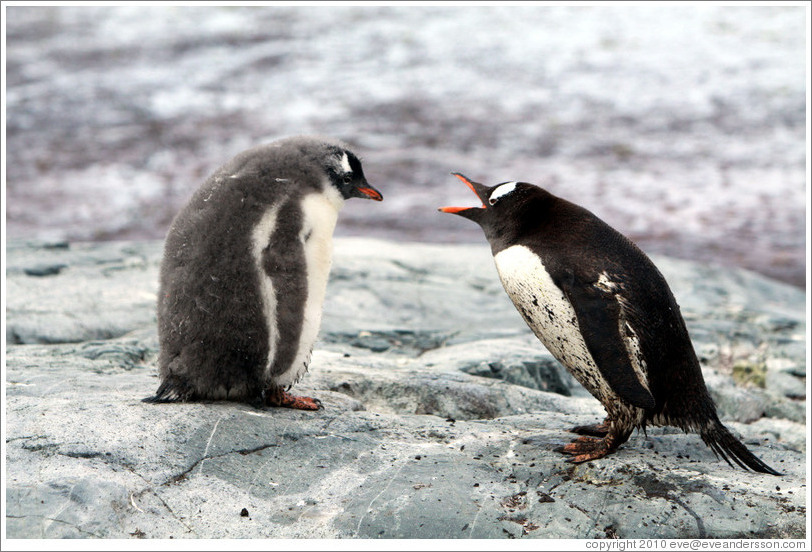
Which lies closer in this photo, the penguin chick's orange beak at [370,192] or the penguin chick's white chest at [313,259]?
the penguin chick's white chest at [313,259]

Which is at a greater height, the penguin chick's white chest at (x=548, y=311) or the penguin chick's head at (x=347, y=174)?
the penguin chick's head at (x=347, y=174)

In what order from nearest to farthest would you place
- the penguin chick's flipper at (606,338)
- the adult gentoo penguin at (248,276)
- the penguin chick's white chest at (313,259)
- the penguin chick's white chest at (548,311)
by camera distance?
the penguin chick's flipper at (606,338), the penguin chick's white chest at (548,311), the adult gentoo penguin at (248,276), the penguin chick's white chest at (313,259)

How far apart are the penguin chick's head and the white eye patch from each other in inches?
19.9

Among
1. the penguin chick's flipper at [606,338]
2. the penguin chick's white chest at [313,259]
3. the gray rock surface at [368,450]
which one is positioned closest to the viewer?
the gray rock surface at [368,450]

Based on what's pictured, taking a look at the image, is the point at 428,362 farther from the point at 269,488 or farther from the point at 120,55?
the point at 120,55

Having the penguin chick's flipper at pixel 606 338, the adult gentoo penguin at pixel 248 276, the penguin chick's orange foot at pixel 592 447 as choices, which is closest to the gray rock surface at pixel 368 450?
the penguin chick's orange foot at pixel 592 447

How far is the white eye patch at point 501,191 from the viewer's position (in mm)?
3520

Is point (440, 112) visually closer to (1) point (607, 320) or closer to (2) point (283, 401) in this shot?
(2) point (283, 401)

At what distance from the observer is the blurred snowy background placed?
11281 millimetres

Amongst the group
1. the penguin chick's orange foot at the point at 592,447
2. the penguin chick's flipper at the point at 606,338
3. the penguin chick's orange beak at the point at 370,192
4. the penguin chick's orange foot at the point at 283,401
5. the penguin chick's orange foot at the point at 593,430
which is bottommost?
the penguin chick's orange foot at the point at 593,430

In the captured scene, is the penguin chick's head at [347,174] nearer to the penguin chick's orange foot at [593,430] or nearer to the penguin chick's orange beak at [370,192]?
the penguin chick's orange beak at [370,192]

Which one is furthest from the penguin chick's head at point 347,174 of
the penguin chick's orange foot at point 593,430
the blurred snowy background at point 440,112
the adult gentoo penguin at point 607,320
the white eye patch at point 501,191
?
the blurred snowy background at point 440,112

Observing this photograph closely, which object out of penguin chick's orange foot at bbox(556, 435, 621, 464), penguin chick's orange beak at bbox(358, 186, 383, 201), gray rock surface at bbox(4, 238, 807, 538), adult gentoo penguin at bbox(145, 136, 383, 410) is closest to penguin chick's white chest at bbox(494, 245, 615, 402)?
penguin chick's orange foot at bbox(556, 435, 621, 464)

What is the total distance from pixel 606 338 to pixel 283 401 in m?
1.37
